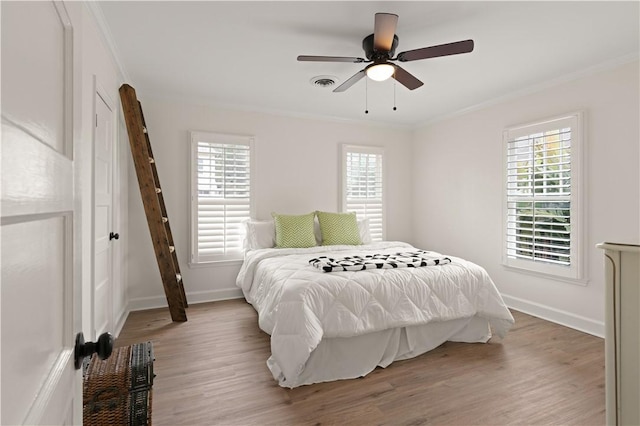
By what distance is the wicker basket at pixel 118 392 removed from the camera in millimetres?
1475

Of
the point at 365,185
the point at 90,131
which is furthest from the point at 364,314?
the point at 365,185

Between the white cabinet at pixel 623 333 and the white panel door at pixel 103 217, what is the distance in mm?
2954

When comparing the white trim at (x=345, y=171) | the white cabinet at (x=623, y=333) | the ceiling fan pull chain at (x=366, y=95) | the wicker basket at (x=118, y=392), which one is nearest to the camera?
the white cabinet at (x=623, y=333)

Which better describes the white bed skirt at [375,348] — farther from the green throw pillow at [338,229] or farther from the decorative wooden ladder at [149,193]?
the green throw pillow at [338,229]

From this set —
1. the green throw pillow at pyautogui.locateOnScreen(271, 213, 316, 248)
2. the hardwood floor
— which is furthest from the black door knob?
the green throw pillow at pyautogui.locateOnScreen(271, 213, 316, 248)

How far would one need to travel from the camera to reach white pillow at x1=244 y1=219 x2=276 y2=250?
419 cm

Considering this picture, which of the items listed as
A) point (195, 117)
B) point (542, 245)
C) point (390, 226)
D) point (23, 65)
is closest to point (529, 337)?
point (542, 245)

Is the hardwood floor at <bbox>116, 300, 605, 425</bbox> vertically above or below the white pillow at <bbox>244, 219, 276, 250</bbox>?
below

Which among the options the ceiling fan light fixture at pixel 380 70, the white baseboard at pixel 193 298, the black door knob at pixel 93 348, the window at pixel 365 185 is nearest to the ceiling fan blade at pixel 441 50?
the ceiling fan light fixture at pixel 380 70

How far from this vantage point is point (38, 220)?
1.85 ft

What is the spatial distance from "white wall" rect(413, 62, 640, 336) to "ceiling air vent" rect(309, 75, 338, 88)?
212 cm

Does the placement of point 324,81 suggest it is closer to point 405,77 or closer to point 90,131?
point 405,77

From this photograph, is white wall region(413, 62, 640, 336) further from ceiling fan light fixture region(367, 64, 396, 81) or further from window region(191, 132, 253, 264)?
window region(191, 132, 253, 264)

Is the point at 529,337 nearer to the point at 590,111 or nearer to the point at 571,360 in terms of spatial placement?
the point at 571,360
